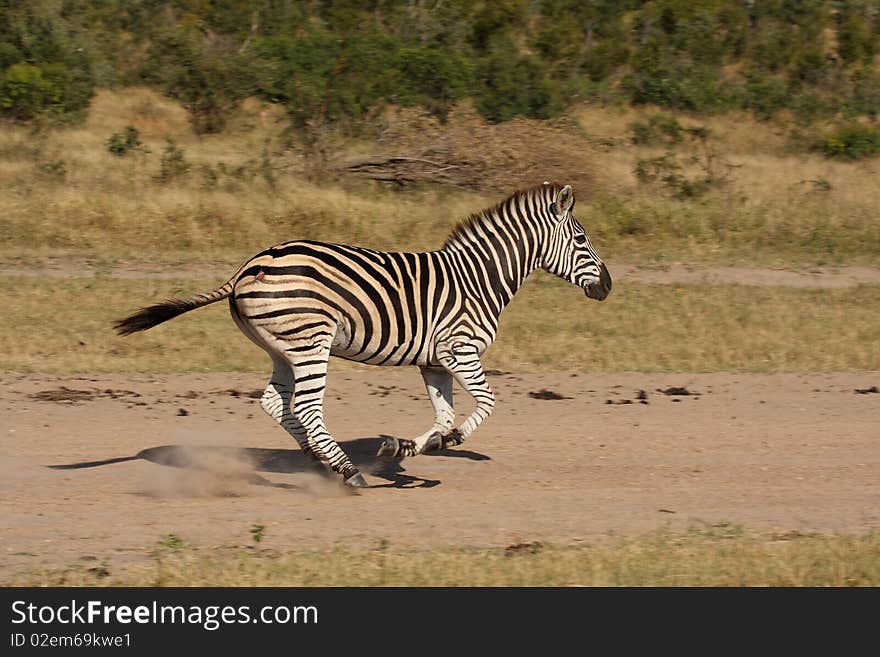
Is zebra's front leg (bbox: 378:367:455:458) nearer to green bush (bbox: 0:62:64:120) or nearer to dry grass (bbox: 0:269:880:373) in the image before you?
dry grass (bbox: 0:269:880:373)

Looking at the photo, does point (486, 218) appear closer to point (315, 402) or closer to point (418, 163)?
point (315, 402)

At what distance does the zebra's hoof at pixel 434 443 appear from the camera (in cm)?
794

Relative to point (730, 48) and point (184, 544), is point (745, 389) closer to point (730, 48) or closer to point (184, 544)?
point (184, 544)

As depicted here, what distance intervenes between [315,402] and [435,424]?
0.82 metres

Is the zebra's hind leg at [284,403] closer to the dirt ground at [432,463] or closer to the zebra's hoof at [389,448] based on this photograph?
the dirt ground at [432,463]

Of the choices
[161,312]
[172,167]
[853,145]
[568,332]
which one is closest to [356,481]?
[161,312]

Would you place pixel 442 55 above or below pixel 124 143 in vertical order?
above

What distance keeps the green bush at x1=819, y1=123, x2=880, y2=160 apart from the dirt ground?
37.8ft

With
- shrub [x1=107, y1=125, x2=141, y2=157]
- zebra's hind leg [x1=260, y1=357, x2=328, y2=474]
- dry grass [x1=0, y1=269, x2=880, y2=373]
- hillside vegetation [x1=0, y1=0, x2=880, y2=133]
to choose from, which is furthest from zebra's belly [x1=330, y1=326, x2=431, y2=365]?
shrub [x1=107, y1=125, x2=141, y2=157]

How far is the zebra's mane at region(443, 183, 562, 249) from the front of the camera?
8.54 metres

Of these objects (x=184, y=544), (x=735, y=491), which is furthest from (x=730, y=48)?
(x=184, y=544)

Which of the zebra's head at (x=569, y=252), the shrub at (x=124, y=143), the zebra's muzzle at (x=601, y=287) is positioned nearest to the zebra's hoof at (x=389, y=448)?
the zebra's head at (x=569, y=252)

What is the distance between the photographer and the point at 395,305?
796 centimetres

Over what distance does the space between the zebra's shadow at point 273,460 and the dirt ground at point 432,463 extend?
20 mm
